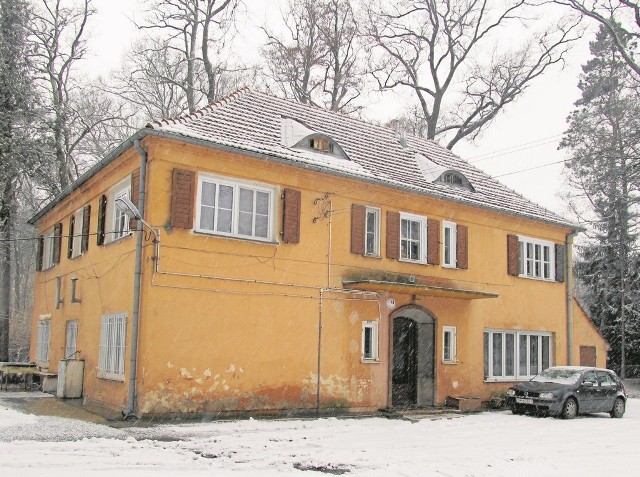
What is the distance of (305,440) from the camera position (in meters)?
12.5

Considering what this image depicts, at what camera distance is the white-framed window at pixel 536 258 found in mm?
22175

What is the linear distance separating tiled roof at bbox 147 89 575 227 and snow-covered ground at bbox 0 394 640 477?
20.6 ft

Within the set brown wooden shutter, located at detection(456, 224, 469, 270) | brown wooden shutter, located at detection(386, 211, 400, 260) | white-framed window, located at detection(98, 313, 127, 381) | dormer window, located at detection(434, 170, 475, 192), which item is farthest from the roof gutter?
white-framed window, located at detection(98, 313, 127, 381)

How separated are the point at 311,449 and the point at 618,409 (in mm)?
11540

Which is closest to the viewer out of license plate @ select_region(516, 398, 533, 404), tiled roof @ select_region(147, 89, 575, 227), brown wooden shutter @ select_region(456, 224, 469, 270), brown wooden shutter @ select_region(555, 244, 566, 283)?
tiled roof @ select_region(147, 89, 575, 227)

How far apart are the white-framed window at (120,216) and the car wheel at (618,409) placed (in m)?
14.1

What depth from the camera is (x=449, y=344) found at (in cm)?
1955

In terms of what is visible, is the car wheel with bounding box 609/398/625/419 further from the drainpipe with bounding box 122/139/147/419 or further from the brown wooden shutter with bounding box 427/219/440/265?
the drainpipe with bounding box 122/139/147/419

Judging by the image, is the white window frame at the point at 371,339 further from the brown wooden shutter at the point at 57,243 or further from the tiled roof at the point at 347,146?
the brown wooden shutter at the point at 57,243

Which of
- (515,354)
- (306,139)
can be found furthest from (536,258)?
(306,139)

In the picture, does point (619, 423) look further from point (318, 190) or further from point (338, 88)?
point (338, 88)

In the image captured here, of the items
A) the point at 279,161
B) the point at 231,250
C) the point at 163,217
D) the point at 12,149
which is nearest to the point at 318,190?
the point at 279,161

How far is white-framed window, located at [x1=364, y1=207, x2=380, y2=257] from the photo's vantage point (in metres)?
18.2

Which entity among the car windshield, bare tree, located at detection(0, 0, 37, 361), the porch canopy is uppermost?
bare tree, located at detection(0, 0, 37, 361)
